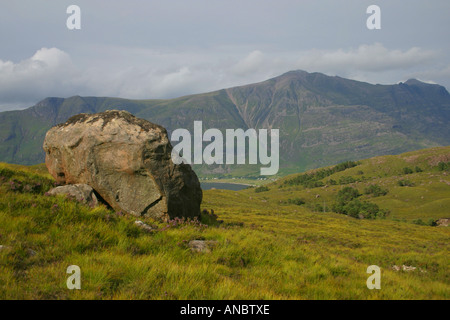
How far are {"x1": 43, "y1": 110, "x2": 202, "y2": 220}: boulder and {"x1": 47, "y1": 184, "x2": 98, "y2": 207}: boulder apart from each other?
49.1 inches

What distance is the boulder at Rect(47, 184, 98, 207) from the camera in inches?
504

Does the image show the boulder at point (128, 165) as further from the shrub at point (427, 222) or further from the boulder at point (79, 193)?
the shrub at point (427, 222)

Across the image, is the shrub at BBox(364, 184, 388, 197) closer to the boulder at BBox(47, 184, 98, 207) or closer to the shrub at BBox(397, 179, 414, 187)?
the shrub at BBox(397, 179, 414, 187)

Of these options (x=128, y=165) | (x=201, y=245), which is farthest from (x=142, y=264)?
(x=128, y=165)

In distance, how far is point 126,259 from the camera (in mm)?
7773

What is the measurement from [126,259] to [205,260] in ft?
8.38

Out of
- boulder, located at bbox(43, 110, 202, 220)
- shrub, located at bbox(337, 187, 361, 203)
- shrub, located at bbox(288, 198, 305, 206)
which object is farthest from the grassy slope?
shrub, located at bbox(337, 187, 361, 203)

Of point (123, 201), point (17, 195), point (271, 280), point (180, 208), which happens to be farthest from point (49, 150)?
point (271, 280)

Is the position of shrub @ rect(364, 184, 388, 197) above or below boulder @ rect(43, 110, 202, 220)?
below

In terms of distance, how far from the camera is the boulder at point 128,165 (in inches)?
582

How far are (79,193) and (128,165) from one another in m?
2.67

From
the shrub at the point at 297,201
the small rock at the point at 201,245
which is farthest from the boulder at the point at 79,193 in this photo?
the shrub at the point at 297,201

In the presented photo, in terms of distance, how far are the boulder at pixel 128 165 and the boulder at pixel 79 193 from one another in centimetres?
125
